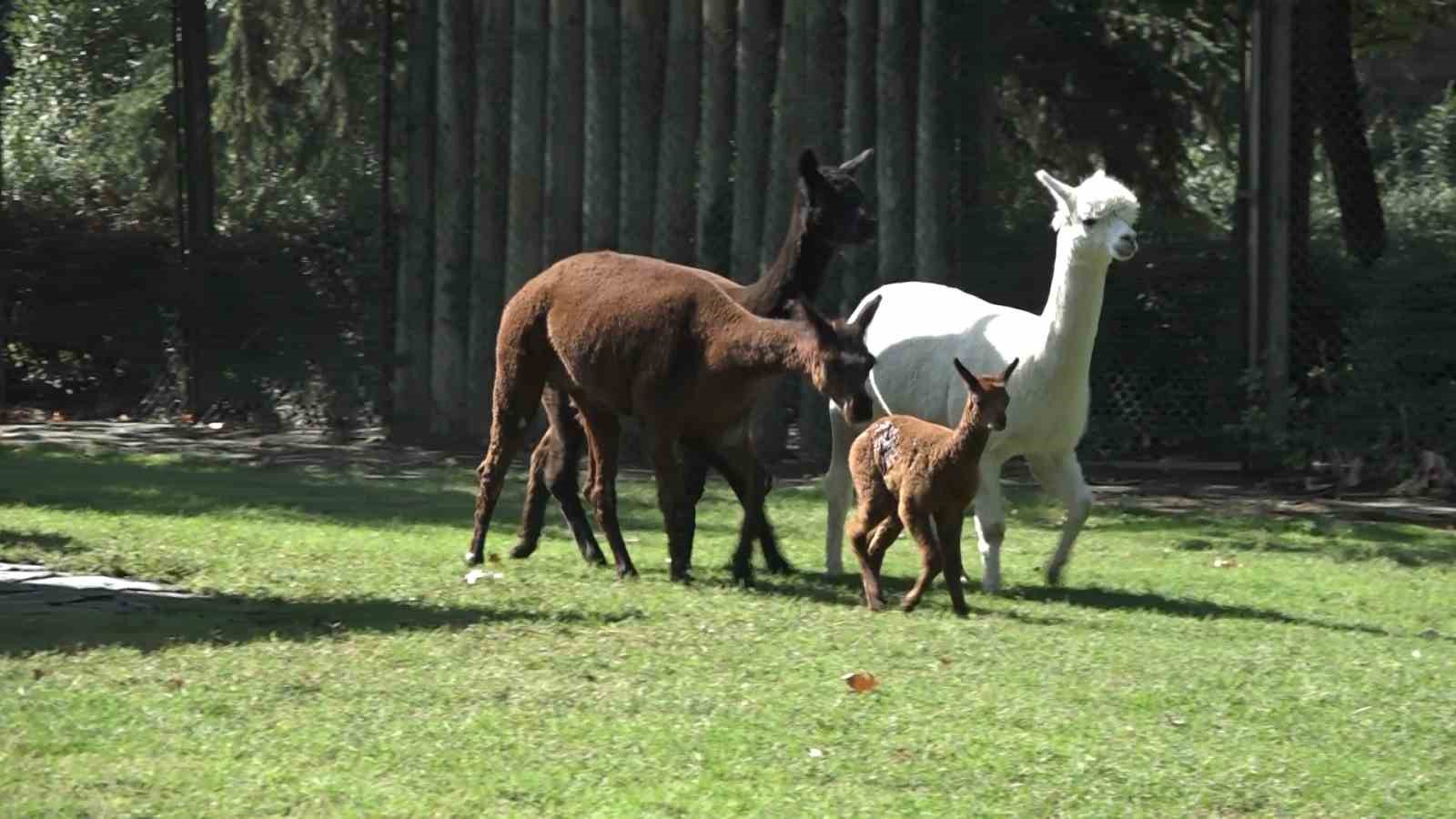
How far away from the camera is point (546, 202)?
16547 mm

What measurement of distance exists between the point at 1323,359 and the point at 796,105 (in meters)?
3.93

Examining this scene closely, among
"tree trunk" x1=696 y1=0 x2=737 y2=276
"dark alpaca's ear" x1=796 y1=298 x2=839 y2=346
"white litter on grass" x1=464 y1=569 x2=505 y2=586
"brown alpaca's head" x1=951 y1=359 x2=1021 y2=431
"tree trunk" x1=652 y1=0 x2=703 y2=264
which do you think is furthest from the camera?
"tree trunk" x1=652 y1=0 x2=703 y2=264

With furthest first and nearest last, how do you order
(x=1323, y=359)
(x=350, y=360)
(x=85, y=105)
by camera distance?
1. (x=85, y=105)
2. (x=350, y=360)
3. (x=1323, y=359)

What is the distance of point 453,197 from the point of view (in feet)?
55.5

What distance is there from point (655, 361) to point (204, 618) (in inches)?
88.6

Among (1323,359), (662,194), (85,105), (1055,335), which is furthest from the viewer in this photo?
(85,105)

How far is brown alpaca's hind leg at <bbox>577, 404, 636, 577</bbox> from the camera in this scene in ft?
32.5

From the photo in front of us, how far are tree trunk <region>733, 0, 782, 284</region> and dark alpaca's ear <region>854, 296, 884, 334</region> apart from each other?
244 inches

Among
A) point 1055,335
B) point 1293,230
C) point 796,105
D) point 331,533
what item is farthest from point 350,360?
point 1055,335

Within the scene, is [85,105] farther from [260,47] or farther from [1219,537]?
[1219,537]

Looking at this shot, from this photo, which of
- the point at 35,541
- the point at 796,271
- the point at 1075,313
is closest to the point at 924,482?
the point at 1075,313

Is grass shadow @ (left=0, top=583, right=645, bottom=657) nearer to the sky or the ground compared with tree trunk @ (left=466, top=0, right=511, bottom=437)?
nearer to the ground

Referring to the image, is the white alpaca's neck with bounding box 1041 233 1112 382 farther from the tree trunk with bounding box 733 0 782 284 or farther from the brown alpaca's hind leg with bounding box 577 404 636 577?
the tree trunk with bounding box 733 0 782 284

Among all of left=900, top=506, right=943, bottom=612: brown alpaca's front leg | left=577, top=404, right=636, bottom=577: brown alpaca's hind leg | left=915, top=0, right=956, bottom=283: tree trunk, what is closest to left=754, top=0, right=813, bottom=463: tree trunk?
left=915, top=0, right=956, bottom=283: tree trunk
